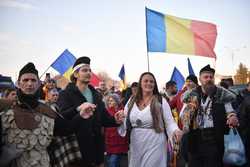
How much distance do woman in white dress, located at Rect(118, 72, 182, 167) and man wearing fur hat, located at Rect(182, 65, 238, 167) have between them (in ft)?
2.19

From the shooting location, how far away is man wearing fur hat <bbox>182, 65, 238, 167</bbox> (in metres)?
6.29

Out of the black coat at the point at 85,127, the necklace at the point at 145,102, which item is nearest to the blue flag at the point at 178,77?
the necklace at the point at 145,102

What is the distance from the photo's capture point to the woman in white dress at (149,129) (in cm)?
586

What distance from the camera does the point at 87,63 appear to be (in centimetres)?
557

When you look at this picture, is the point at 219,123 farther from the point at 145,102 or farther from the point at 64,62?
the point at 64,62

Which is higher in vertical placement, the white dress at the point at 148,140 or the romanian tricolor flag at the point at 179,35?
the romanian tricolor flag at the point at 179,35

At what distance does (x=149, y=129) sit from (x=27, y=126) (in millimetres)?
2107

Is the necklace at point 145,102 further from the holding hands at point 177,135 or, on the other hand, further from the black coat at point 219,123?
the black coat at point 219,123

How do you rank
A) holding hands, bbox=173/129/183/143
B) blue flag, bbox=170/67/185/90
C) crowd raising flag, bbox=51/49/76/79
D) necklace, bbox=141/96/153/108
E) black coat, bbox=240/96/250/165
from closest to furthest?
holding hands, bbox=173/129/183/143
necklace, bbox=141/96/153/108
black coat, bbox=240/96/250/165
blue flag, bbox=170/67/185/90
crowd raising flag, bbox=51/49/76/79

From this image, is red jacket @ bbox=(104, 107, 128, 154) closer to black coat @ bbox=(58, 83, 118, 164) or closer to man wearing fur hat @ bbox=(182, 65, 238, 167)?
man wearing fur hat @ bbox=(182, 65, 238, 167)

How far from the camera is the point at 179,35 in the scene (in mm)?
11570

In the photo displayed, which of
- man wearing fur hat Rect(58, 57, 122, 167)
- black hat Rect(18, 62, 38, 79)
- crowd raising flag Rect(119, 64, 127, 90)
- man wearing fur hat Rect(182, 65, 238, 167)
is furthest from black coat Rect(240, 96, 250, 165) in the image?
crowd raising flag Rect(119, 64, 127, 90)

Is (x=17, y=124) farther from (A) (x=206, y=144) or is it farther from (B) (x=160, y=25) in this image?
(B) (x=160, y=25)

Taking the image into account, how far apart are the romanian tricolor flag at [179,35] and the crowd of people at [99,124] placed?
156 inches
